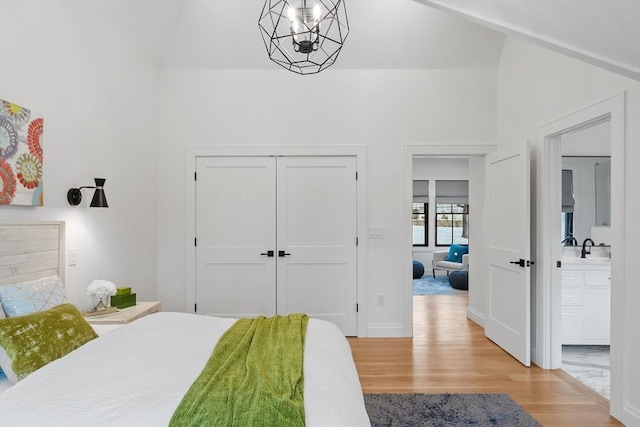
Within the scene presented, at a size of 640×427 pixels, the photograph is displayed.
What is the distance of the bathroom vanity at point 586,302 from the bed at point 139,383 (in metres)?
2.77

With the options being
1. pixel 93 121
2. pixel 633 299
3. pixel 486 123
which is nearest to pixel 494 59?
pixel 486 123

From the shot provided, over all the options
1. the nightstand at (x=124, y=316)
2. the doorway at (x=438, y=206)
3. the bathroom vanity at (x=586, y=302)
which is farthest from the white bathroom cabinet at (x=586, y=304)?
the doorway at (x=438, y=206)

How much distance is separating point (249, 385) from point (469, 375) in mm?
2392

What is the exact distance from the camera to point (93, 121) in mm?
3023

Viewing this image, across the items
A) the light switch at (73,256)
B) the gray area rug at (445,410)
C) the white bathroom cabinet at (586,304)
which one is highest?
the light switch at (73,256)

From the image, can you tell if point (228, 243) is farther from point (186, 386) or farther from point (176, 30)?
point (186, 386)

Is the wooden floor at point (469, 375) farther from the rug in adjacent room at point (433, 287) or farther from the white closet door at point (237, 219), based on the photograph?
the rug in adjacent room at point (433, 287)

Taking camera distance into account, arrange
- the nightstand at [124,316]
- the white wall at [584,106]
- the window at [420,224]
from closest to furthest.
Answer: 1. the white wall at [584,106]
2. the nightstand at [124,316]
3. the window at [420,224]

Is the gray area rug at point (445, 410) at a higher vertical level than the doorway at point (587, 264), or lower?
lower

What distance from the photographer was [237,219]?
13.7 feet

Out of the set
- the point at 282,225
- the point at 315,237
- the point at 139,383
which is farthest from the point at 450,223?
the point at 139,383

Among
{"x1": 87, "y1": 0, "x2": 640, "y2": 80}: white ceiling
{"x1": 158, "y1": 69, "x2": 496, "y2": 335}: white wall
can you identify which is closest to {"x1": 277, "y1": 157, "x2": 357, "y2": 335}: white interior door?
{"x1": 158, "y1": 69, "x2": 496, "y2": 335}: white wall

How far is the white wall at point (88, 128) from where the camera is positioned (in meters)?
2.37

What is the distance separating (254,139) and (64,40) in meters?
1.87
